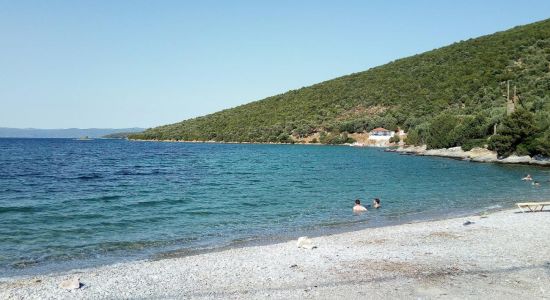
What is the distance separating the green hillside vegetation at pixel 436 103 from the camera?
64938 mm

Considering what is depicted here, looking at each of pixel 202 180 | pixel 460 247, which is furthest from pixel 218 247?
pixel 202 180

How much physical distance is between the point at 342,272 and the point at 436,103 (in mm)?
95808

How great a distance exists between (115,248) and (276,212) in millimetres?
8694

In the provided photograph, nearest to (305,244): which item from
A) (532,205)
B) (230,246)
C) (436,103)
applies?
(230,246)

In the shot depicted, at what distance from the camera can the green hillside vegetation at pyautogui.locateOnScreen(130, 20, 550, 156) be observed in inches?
2557

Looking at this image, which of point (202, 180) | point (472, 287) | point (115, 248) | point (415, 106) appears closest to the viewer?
point (472, 287)

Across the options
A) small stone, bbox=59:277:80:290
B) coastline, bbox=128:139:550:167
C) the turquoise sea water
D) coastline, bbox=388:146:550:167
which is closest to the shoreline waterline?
the turquoise sea water

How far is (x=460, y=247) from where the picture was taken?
43.2 ft

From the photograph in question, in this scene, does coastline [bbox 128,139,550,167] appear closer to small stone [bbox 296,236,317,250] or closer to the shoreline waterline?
the shoreline waterline

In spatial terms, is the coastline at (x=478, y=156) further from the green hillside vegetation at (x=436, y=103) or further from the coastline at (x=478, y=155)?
the green hillside vegetation at (x=436, y=103)

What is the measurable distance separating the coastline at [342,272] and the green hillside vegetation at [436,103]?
1665 inches

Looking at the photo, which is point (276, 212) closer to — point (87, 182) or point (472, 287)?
point (472, 287)

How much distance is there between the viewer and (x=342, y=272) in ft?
35.7

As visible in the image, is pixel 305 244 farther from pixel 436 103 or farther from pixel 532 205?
pixel 436 103
